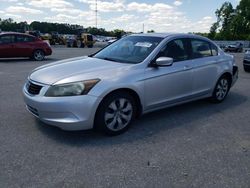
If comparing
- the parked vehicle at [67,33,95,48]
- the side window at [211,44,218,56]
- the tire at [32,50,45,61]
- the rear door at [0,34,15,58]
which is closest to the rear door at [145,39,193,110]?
the side window at [211,44,218,56]

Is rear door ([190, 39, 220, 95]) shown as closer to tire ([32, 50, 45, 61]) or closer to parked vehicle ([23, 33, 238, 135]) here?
parked vehicle ([23, 33, 238, 135])

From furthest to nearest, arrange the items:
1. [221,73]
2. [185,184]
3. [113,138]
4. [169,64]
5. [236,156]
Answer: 1. [221,73]
2. [169,64]
3. [113,138]
4. [236,156]
5. [185,184]

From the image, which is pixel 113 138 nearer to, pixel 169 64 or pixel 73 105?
pixel 73 105

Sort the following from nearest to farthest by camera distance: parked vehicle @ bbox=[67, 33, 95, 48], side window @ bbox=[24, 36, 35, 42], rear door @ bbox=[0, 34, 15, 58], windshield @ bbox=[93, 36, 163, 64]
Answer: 1. windshield @ bbox=[93, 36, 163, 64]
2. rear door @ bbox=[0, 34, 15, 58]
3. side window @ bbox=[24, 36, 35, 42]
4. parked vehicle @ bbox=[67, 33, 95, 48]

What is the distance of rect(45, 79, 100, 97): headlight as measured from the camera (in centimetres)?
419

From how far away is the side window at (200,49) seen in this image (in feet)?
19.5

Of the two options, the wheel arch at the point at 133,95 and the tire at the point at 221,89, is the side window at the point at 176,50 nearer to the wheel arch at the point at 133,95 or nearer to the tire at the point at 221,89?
the wheel arch at the point at 133,95

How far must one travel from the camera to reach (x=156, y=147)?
423 cm

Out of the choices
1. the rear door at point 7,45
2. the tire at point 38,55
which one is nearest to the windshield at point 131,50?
the rear door at point 7,45

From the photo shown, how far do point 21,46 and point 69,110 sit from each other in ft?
41.1

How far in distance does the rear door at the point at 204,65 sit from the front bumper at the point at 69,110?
8.03 ft

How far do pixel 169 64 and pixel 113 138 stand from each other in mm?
1517

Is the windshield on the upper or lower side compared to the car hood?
upper

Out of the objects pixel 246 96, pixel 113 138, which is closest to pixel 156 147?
pixel 113 138
